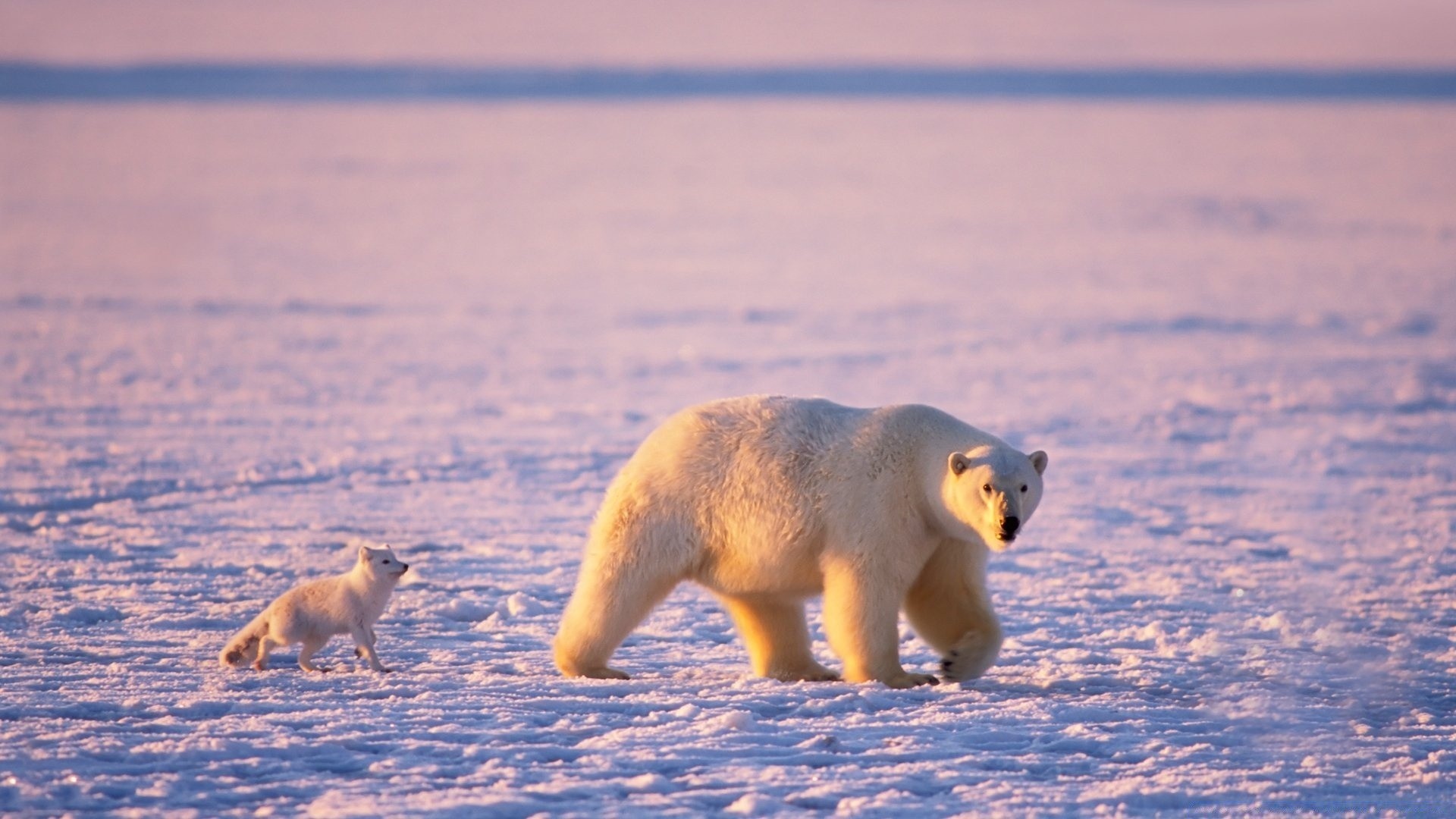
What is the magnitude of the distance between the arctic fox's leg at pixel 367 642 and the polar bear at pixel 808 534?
65cm

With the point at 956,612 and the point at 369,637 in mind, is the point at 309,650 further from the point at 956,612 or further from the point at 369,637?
the point at 956,612

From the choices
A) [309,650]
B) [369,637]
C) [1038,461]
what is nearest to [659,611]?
[369,637]

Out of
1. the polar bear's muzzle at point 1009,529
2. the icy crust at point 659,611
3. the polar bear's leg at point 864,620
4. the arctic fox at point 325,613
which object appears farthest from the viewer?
the arctic fox at point 325,613

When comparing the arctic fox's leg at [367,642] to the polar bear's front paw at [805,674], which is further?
the polar bear's front paw at [805,674]

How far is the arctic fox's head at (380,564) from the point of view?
5801mm

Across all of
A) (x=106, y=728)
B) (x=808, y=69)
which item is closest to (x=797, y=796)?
(x=106, y=728)

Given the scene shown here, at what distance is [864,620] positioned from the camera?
562 cm

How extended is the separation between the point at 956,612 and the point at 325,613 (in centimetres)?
224

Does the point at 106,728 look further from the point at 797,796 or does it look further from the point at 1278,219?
the point at 1278,219

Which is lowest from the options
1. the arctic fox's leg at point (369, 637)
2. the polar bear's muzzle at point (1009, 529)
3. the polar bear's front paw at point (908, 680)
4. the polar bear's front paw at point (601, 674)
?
the polar bear's front paw at point (908, 680)

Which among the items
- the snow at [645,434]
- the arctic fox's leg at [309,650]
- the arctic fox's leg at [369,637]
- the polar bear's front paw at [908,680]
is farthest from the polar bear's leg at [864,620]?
the arctic fox's leg at [309,650]

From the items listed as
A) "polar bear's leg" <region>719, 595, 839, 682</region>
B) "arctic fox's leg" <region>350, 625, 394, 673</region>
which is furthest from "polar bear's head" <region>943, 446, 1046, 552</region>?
"arctic fox's leg" <region>350, 625, 394, 673</region>

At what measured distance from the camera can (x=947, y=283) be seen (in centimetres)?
2125

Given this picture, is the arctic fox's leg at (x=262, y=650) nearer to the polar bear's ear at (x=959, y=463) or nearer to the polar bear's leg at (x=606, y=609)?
the polar bear's leg at (x=606, y=609)
